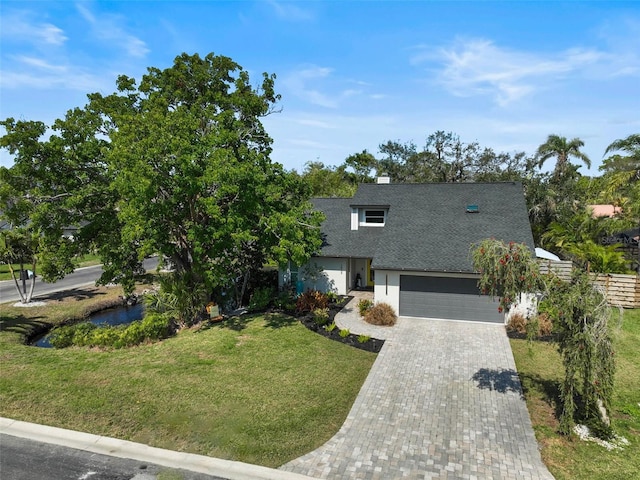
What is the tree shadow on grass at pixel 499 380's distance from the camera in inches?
491

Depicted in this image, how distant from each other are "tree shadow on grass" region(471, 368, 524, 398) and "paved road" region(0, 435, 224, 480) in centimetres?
856

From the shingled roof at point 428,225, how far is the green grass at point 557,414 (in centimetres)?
500

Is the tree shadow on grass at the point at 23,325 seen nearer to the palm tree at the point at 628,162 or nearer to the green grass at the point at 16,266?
the green grass at the point at 16,266

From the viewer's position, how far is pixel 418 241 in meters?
20.3

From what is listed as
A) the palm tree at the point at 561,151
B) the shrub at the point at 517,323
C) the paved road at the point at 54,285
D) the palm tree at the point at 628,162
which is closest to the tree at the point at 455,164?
the palm tree at the point at 561,151

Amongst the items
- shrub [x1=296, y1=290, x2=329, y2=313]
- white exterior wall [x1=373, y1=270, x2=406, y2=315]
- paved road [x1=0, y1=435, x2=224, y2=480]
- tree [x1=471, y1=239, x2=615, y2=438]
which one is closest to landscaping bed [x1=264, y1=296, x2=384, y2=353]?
shrub [x1=296, y1=290, x2=329, y2=313]

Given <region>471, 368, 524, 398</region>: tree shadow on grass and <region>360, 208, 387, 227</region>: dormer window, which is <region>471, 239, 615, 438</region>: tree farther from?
<region>360, 208, 387, 227</region>: dormer window

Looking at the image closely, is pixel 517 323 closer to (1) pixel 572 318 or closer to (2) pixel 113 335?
(1) pixel 572 318

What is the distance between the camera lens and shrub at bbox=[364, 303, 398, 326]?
18609 mm

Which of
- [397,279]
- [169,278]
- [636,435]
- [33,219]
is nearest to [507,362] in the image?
[636,435]

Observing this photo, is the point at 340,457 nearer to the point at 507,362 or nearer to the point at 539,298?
the point at 539,298

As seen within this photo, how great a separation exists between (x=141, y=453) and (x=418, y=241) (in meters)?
15.1

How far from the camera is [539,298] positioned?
1009 cm

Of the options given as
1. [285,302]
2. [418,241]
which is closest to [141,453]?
[285,302]
